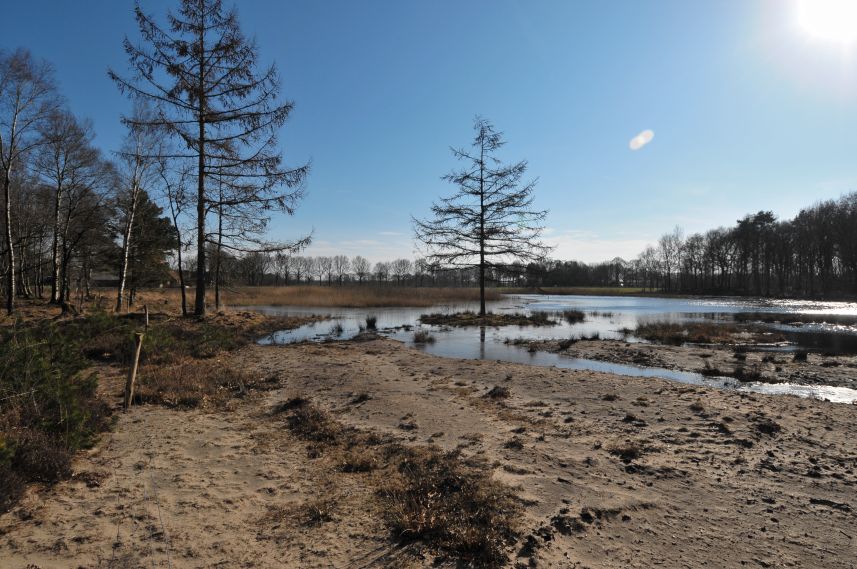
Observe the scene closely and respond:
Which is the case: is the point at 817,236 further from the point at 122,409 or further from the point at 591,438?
the point at 122,409

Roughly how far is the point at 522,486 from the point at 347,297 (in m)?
37.5

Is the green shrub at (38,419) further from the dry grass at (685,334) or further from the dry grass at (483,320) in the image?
the dry grass at (483,320)

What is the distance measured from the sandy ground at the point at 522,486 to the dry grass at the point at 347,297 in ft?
105

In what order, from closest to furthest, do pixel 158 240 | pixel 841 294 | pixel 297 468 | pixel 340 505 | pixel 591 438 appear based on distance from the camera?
pixel 340 505 → pixel 297 468 → pixel 591 438 → pixel 158 240 → pixel 841 294

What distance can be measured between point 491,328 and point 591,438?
15045 millimetres

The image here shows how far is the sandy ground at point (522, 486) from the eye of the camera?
3209 mm

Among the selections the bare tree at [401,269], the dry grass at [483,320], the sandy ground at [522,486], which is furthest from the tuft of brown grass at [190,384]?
the bare tree at [401,269]

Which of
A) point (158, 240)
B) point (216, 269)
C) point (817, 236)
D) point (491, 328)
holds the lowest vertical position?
point (491, 328)

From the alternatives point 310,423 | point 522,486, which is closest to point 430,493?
point 522,486

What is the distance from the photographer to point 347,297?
134ft

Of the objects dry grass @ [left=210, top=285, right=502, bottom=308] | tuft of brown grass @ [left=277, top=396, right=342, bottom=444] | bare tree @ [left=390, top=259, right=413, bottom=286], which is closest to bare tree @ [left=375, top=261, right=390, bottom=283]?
bare tree @ [left=390, top=259, right=413, bottom=286]

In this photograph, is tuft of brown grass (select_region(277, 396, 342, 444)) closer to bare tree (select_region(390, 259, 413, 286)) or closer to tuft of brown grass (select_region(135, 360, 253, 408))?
tuft of brown grass (select_region(135, 360, 253, 408))

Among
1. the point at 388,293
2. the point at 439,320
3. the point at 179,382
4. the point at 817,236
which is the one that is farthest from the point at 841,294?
the point at 179,382

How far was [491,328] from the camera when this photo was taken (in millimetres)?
20750
